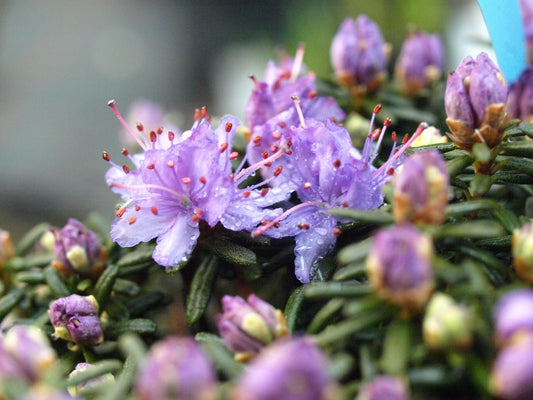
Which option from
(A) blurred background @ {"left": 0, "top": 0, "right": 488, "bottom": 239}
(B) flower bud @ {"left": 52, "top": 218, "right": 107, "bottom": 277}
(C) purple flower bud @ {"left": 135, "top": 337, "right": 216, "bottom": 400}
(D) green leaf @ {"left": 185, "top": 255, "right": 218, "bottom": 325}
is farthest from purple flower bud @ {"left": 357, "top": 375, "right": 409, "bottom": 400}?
(A) blurred background @ {"left": 0, "top": 0, "right": 488, "bottom": 239}

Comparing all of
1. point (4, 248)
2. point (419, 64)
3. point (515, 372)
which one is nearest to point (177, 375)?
point (515, 372)

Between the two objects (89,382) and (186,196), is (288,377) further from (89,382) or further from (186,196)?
(186,196)

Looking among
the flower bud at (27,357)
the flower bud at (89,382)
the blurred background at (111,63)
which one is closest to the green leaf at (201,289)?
the flower bud at (89,382)

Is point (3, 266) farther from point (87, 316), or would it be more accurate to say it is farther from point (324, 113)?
point (324, 113)

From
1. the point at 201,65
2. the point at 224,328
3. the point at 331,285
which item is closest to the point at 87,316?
the point at 224,328

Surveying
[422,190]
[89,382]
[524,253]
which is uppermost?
[422,190]

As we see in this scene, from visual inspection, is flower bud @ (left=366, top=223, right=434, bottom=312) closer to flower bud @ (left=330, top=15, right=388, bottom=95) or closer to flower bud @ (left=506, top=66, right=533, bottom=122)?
flower bud @ (left=506, top=66, right=533, bottom=122)
